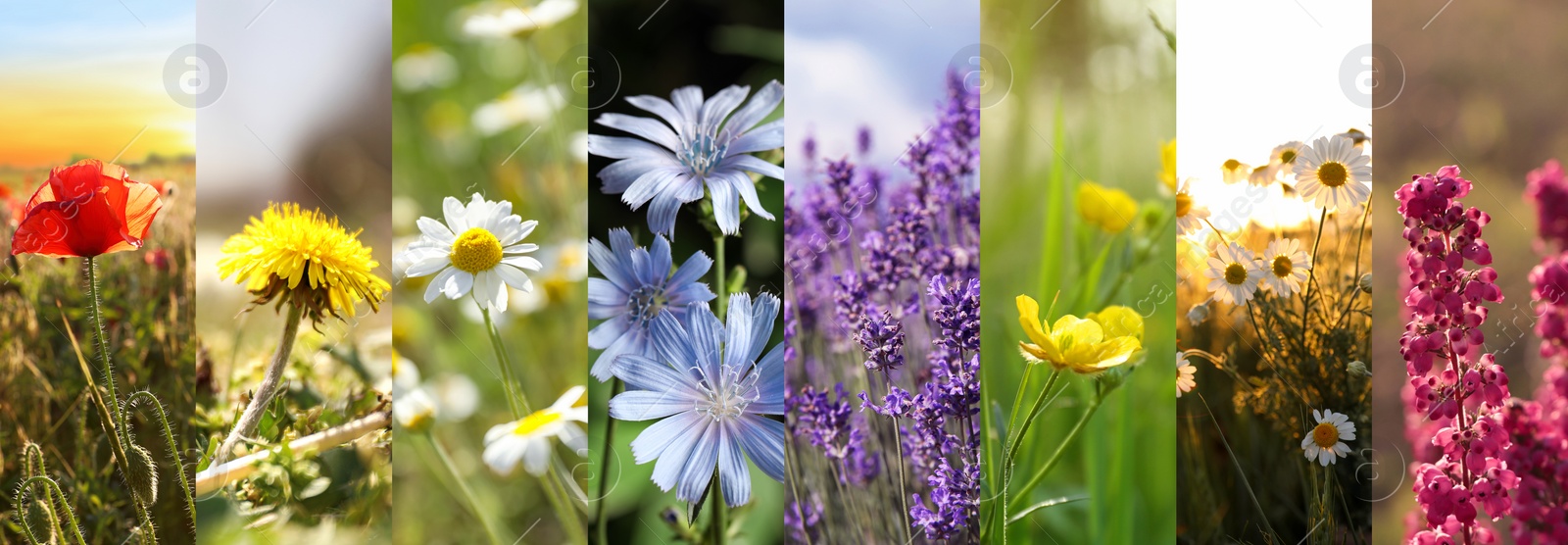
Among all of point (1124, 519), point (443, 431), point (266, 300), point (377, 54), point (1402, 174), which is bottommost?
point (1124, 519)

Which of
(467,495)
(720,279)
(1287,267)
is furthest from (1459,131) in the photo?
(467,495)

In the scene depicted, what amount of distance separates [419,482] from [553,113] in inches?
21.3

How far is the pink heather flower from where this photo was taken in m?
0.98

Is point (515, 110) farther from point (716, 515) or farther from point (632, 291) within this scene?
point (716, 515)

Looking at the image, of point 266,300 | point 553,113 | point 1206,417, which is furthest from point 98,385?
point 1206,417

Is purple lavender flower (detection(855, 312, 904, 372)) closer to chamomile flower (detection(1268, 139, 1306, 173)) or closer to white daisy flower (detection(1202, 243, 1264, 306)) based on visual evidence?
white daisy flower (detection(1202, 243, 1264, 306))

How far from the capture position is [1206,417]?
117 centimetres

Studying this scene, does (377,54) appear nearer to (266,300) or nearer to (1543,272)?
(266,300)

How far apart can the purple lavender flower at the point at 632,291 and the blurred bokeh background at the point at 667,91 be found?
0.06 ft

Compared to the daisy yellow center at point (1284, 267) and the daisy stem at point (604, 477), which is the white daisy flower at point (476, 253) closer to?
the daisy stem at point (604, 477)

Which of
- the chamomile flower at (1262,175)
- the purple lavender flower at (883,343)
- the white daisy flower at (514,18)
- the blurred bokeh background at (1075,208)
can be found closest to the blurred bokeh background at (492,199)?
the white daisy flower at (514,18)

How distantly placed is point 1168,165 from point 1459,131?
0.38 metres

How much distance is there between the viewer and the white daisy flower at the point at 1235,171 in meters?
1.16

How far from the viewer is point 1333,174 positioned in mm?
1137
